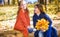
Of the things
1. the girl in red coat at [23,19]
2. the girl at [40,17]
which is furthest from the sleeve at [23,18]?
the girl at [40,17]

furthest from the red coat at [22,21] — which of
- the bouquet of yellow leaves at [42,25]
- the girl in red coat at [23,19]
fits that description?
the bouquet of yellow leaves at [42,25]

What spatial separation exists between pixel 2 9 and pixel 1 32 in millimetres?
257

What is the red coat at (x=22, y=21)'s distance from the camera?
1.69 m

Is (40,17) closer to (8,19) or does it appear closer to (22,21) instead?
(22,21)

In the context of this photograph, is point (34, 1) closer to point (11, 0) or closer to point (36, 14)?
point (36, 14)

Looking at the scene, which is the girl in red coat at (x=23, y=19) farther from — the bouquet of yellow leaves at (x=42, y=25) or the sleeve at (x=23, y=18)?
the bouquet of yellow leaves at (x=42, y=25)

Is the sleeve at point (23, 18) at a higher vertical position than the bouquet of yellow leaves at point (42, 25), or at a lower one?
higher

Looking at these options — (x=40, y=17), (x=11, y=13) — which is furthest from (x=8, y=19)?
(x=40, y=17)

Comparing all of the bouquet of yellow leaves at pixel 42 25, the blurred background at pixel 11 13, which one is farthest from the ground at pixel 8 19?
the bouquet of yellow leaves at pixel 42 25

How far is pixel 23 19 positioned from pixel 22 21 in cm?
3

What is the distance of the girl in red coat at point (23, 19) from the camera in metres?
1.69

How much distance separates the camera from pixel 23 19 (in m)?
1.70

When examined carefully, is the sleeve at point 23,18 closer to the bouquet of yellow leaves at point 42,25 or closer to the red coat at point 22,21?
the red coat at point 22,21

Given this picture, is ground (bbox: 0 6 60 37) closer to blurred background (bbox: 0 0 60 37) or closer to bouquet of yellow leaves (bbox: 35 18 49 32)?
blurred background (bbox: 0 0 60 37)
